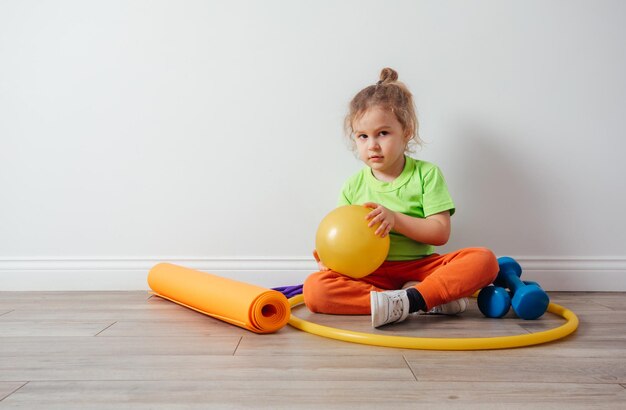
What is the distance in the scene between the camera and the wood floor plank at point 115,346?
120 cm

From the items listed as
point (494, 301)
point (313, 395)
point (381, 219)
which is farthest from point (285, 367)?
point (494, 301)

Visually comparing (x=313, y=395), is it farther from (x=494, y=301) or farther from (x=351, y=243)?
(x=494, y=301)

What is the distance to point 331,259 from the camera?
62.6 inches

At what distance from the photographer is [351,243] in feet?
5.05

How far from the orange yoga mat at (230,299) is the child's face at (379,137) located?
24.8 inches

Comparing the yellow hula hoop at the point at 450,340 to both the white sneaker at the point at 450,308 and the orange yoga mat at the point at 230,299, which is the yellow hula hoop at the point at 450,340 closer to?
the orange yoga mat at the point at 230,299

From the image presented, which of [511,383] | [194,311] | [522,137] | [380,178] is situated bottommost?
[194,311]

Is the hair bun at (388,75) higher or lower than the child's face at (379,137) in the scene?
higher

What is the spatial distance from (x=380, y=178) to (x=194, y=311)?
809mm

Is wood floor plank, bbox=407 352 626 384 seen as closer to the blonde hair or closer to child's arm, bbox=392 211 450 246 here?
child's arm, bbox=392 211 450 246

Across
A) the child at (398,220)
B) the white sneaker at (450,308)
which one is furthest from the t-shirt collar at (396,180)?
the white sneaker at (450,308)

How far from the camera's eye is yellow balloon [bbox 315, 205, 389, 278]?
1.54 m

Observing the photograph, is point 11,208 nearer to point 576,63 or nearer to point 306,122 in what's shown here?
point 306,122

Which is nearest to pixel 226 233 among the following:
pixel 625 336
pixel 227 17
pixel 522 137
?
pixel 227 17
